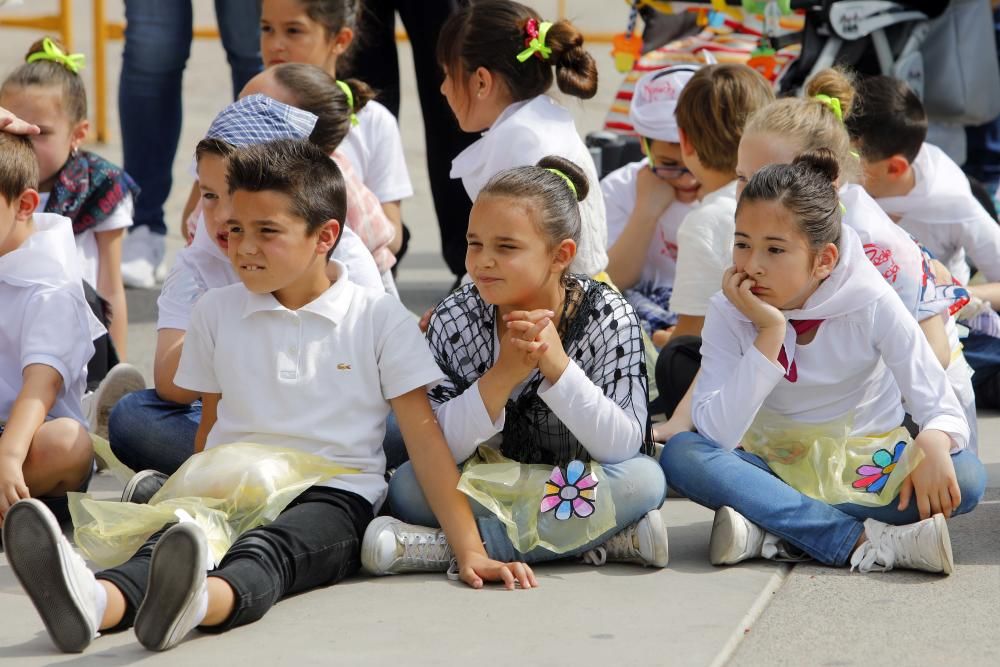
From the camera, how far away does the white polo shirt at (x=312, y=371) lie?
10.1 feet

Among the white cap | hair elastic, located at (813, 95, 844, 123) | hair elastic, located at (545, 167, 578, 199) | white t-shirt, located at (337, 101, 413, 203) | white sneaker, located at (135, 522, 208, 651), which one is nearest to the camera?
white sneaker, located at (135, 522, 208, 651)

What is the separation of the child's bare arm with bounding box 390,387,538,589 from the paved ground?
5 cm

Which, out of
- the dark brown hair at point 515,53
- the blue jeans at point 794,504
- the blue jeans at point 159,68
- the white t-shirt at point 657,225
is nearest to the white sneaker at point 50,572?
the blue jeans at point 794,504

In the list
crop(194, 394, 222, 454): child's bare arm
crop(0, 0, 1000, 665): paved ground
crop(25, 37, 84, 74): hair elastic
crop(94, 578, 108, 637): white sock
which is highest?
crop(25, 37, 84, 74): hair elastic

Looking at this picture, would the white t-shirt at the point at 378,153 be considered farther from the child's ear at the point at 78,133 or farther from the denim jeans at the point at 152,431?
the denim jeans at the point at 152,431

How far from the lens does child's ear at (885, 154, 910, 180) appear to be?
4.25 meters

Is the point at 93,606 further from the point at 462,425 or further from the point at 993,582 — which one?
the point at 993,582

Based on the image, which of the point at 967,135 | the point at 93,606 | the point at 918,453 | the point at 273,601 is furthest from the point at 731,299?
the point at 967,135

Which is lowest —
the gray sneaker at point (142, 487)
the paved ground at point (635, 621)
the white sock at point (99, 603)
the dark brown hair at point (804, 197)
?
the paved ground at point (635, 621)

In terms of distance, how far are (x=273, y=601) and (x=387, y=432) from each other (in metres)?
0.87

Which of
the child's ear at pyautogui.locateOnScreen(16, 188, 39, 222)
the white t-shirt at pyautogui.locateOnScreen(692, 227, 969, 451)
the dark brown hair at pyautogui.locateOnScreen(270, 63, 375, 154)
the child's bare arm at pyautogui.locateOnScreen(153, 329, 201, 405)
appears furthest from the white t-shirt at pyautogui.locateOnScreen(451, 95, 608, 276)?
the child's ear at pyautogui.locateOnScreen(16, 188, 39, 222)

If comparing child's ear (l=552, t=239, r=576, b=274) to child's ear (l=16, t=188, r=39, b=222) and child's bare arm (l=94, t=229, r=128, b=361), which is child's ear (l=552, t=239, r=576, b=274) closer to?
child's ear (l=16, t=188, r=39, b=222)

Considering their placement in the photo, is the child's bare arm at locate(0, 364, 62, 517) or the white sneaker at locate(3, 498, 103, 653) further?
the child's bare arm at locate(0, 364, 62, 517)

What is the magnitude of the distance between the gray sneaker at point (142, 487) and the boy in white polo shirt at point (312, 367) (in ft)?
0.63
